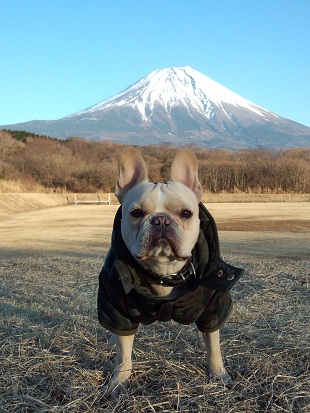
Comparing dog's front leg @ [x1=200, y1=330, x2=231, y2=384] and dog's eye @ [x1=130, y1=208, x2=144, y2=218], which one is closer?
dog's eye @ [x1=130, y1=208, x2=144, y2=218]

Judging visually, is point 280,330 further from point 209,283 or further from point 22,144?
point 22,144

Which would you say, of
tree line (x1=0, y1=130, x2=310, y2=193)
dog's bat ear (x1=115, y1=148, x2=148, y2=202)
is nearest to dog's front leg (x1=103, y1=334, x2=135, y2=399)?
dog's bat ear (x1=115, y1=148, x2=148, y2=202)

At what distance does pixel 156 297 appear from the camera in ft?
9.46

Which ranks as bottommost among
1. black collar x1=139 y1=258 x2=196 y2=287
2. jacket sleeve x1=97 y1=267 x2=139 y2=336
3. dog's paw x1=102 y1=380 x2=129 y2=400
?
dog's paw x1=102 y1=380 x2=129 y2=400

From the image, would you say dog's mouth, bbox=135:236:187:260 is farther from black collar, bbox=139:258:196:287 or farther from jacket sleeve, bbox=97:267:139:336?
jacket sleeve, bbox=97:267:139:336

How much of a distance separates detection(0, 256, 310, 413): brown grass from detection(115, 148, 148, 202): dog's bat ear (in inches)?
44.6

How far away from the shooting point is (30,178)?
5059cm

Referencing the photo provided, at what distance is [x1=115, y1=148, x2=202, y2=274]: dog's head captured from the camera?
2676 mm

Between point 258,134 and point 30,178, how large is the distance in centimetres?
14293

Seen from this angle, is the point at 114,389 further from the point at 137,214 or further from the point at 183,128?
the point at 183,128

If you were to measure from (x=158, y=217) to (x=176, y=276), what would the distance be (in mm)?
426

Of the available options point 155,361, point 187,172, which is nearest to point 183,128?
point 187,172

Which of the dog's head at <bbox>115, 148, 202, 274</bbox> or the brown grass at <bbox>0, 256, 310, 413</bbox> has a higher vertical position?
the dog's head at <bbox>115, 148, 202, 274</bbox>

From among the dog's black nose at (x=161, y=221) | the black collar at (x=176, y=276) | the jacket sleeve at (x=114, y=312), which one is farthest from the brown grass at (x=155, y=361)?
the dog's black nose at (x=161, y=221)
